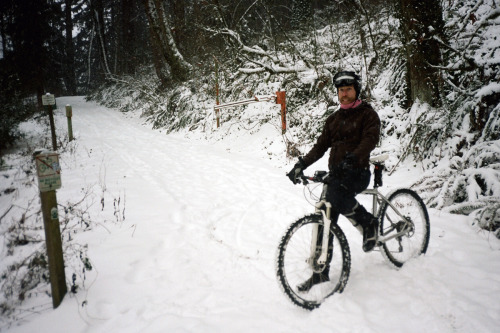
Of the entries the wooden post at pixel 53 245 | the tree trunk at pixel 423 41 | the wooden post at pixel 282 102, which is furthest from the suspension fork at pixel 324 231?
the wooden post at pixel 282 102

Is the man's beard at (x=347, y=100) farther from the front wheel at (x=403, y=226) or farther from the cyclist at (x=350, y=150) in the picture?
the front wheel at (x=403, y=226)

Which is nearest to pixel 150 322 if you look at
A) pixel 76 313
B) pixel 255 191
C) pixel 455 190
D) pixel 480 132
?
pixel 76 313

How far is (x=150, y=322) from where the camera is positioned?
2.46 metres

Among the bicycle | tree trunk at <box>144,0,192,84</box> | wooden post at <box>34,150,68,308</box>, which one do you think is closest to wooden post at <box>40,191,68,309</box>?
wooden post at <box>34,150,68,308</box>

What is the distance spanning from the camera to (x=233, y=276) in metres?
3.12

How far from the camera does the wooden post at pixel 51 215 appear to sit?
2523 millimetres

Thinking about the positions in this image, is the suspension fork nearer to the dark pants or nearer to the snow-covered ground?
the dark pants

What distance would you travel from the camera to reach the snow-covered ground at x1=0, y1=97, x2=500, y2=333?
2.41 meters

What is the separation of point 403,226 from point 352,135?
4.17 ft

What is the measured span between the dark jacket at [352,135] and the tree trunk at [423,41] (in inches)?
137

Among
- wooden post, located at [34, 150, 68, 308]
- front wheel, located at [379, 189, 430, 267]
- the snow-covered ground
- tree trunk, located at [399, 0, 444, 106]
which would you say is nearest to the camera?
the snow-covered ground

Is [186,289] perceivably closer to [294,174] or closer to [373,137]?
[294,174]

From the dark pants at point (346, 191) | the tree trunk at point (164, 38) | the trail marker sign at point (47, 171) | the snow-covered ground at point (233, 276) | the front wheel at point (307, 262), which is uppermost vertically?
the tree trunk at point (164, 38)

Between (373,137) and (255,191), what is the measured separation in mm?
3478
